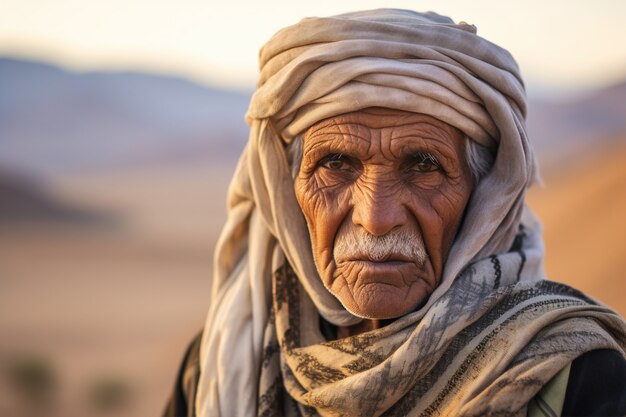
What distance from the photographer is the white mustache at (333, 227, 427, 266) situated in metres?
2.74

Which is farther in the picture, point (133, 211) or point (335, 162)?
point (133, 211)

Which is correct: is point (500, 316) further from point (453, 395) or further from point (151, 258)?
point (151, 258)

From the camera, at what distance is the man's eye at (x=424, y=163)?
280 centimetres

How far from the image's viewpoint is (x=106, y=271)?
15320 millimetres

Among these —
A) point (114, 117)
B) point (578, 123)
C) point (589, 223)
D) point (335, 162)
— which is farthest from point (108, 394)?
point (114, 117)

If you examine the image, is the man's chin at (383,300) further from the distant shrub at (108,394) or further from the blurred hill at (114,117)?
the blurred hill at (114,117)

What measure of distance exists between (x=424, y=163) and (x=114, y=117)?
29.2 m

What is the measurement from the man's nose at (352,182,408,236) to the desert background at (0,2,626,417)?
6322mm

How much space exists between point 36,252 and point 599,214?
10141mm

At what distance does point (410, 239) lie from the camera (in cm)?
277

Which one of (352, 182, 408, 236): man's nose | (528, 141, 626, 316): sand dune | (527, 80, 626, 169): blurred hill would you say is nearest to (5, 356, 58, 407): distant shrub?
(528, 141, 626, 316): sand dune

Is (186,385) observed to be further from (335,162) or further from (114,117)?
(114,117)

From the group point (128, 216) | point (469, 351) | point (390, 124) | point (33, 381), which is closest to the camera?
point (469, 351)

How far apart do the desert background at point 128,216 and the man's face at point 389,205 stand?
621 cm
